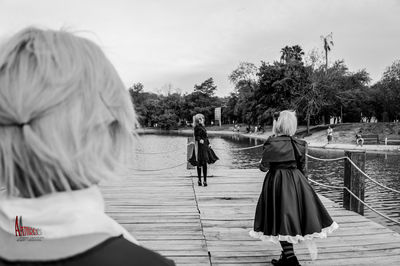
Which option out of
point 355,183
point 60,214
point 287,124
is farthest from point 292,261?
point 60,214

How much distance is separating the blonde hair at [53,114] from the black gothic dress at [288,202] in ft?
10.3

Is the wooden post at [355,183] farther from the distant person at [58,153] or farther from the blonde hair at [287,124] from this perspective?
the distant person at [58,153]

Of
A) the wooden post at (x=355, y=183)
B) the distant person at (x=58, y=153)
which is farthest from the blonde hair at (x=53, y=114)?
the wooden post at (x=355, y=183)

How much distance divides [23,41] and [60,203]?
1.20 ft

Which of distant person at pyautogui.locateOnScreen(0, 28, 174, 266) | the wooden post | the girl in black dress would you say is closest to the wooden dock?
the wooden post

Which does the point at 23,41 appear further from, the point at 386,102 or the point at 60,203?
the point at 386,102

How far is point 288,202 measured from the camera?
3.62 meters

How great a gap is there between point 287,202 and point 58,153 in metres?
3.24

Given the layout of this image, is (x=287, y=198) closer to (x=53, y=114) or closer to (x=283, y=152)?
(x=283, y=152)

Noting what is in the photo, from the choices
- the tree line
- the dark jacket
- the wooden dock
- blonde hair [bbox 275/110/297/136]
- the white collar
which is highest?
the tree line

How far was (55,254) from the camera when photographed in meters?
0.66

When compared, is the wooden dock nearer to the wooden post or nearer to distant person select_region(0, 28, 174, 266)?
the wooden post

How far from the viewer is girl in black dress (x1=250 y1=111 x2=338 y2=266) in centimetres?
356

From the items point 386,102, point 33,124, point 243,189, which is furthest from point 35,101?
point 386,102
